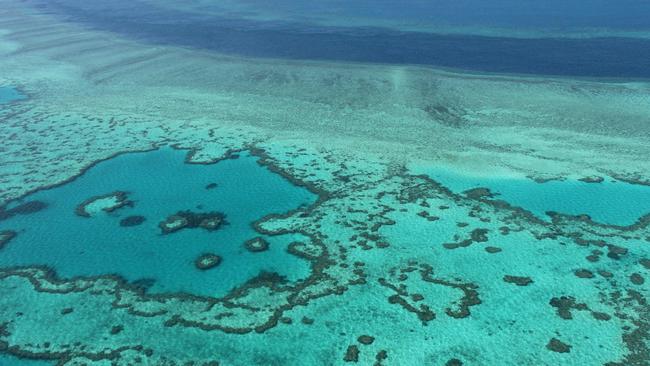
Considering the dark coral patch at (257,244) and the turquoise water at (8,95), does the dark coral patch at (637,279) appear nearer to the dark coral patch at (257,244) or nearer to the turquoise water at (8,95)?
the dark coral patch at (257,244)

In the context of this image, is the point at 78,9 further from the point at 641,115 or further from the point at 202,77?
the point at 641,115

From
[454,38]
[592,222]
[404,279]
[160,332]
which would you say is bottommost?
[160,332]

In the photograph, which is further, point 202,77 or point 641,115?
point 202,77

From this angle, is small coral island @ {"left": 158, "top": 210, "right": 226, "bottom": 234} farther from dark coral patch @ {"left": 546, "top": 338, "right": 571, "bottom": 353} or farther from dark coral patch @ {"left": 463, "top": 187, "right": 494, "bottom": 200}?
dark coral patch @ {"left": 546, "top": 338, "right": 571, "bottom": 353}

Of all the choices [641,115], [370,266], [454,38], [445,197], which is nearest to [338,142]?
[445,197]

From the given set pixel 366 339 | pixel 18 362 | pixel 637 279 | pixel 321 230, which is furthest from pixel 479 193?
pixel 18 362

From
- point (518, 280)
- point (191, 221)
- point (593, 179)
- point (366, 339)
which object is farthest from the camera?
point (593, 179)

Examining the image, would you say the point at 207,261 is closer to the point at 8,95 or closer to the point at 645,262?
the point at 645,262
